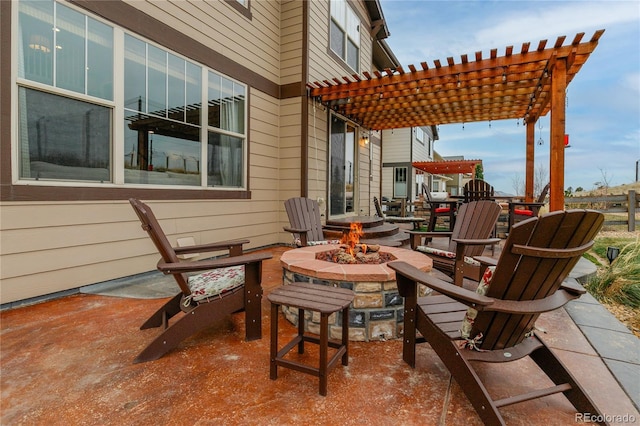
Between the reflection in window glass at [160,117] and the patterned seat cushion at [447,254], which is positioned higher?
the reflection in window glass at [160,117]

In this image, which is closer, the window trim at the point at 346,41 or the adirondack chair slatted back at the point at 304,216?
the adirondack chair slatted back at the point at 304,216

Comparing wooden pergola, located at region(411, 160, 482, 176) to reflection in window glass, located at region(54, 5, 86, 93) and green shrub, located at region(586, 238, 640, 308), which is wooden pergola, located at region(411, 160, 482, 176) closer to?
green shrub, located at region(586, 238, 640, 308)

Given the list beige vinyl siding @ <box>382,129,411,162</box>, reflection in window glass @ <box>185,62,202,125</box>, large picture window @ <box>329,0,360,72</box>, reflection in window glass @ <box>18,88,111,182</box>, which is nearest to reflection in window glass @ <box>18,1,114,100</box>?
reflection in window glass @ <box>18,88,111,182</box>

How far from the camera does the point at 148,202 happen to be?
12.7ft

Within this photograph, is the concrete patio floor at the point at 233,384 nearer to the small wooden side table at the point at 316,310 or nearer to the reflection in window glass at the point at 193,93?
the small wooden side table at the point at 316,310

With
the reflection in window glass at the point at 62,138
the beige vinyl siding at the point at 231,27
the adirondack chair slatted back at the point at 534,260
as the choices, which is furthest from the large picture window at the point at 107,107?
the adirondack chair slatted back at the point at 534,260

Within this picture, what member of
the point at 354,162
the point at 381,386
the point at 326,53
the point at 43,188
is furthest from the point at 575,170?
the point at 43,188

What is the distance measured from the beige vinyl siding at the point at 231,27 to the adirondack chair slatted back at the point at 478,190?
4.43 metres

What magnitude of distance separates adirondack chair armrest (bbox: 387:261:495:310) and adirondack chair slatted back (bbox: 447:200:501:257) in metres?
1.60

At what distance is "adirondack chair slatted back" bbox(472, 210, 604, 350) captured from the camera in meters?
1.40

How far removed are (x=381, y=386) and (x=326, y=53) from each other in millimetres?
6576

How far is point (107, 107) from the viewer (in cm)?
344

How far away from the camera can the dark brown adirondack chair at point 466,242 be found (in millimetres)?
2889

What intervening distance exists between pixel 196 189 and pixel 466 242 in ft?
11.7
